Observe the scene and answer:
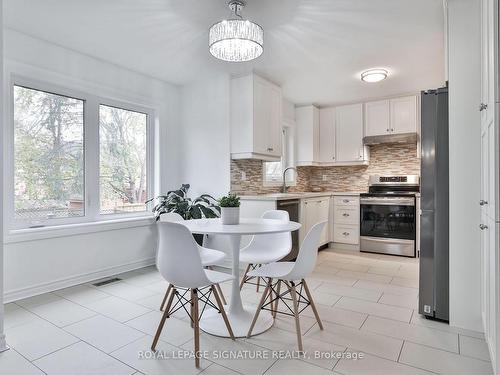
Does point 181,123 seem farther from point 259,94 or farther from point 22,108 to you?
point 22,108

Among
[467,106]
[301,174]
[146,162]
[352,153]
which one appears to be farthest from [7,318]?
[352,153]

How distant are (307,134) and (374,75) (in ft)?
5.69

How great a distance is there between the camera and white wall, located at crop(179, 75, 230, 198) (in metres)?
4.16

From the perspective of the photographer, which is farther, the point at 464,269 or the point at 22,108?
the point at 22,108

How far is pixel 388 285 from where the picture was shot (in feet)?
11.0

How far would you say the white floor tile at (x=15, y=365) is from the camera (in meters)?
1.79

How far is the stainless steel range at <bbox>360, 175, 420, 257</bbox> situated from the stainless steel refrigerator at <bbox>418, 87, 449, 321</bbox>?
89.0 inches

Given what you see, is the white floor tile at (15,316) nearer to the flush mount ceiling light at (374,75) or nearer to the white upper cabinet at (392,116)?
the flush mount ceiling light at (374,75)

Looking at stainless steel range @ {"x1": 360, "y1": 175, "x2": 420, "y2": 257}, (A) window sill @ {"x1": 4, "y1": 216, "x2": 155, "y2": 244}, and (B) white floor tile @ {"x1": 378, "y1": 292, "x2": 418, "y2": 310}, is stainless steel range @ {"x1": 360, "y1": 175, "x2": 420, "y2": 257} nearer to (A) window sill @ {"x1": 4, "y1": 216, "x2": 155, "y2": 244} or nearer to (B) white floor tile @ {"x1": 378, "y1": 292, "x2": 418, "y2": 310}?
(B) white floor tile @ {"x1": 378, "y1": 292, "x2": 418, "y2": 310}

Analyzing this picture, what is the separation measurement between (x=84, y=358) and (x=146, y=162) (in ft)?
9.01

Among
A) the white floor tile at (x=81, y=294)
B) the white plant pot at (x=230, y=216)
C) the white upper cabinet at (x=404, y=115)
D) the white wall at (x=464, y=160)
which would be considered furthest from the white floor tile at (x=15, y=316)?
the white upper cabinet at (x=404, y=115)

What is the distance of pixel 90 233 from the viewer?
3439 mm

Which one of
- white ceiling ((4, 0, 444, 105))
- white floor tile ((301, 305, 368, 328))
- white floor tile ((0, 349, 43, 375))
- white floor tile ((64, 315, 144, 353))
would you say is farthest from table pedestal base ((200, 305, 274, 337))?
white ceiling ((4, 0, 444, 105))

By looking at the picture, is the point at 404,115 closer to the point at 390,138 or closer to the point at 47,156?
the point at 390,138
